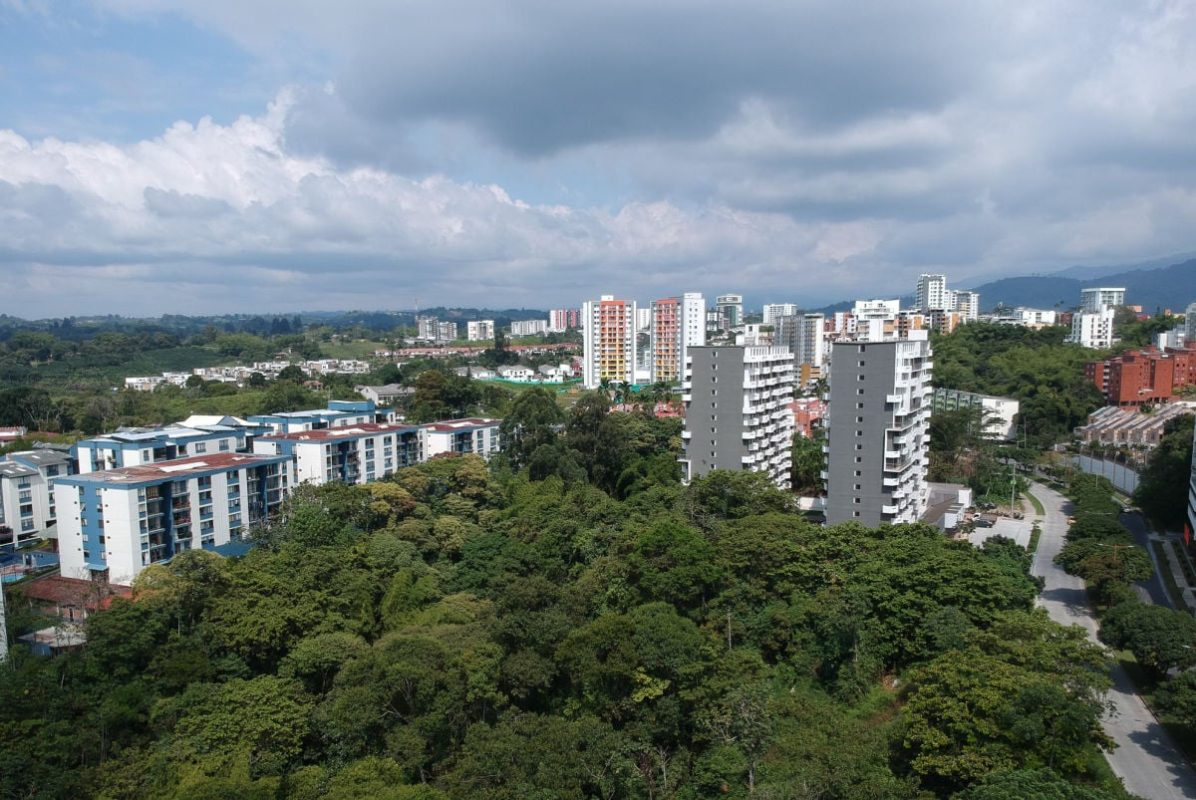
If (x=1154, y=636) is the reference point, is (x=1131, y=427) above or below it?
above

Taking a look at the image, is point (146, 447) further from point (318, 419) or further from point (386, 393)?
point (386, 393)

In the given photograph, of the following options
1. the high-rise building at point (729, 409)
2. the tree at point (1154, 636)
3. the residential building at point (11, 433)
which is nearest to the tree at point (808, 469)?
Result: the high-rise building at point (729, 409)

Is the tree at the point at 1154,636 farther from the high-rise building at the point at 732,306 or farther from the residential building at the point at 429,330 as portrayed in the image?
the residential building at the point at 429,330

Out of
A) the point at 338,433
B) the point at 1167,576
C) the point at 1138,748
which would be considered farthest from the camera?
the point at 338,433

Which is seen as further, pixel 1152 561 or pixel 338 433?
pixel 338 433

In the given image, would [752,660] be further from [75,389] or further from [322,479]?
[75,389]

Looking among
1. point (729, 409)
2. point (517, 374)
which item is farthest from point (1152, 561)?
point (517, 374)

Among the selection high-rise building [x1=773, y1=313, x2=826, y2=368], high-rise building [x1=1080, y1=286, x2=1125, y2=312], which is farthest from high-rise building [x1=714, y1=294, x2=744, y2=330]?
high-rise building [x1=1080, y1=286, x2=1125, y2=312]
